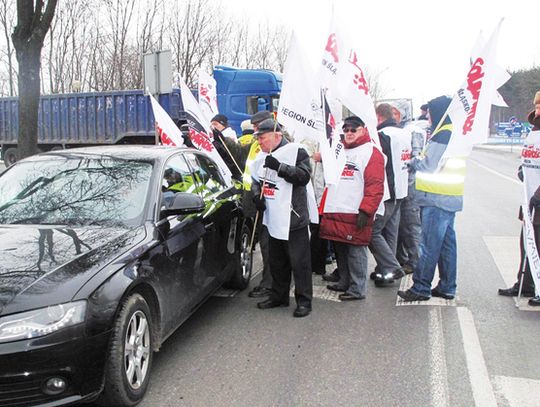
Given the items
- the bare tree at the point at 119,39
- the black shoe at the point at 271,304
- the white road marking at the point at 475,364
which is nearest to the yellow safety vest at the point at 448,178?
the white road marking at the point at 475,364

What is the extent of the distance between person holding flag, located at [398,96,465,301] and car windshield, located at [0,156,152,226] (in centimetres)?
265

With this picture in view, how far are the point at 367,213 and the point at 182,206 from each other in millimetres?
2034

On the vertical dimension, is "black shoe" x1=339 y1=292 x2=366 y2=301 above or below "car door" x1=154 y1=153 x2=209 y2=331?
below

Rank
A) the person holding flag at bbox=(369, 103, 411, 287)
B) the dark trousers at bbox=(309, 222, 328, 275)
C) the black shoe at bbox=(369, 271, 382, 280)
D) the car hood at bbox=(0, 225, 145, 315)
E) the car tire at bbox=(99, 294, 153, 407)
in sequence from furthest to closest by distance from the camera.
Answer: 1. the dark trousers at bbox=(309, 222, 328, 275)
2. the black shoe at bbox=(369, 271, 382, 280)
3. the person holding flag at bbox=(369, 103, 411, 287)
4. the car tire at bbox=(99, 294, 153, 407)
5. the car hood at bbox=(0, 225, 145, 315)

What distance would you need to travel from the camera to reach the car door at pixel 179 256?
3.63m

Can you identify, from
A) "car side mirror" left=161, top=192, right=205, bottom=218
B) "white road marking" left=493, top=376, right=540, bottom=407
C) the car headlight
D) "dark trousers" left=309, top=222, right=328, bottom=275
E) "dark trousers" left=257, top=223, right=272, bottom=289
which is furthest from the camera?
"dark trousers" left=309, top=222, right=328, bottom=275

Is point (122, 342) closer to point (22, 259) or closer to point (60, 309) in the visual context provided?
point (60, 309)

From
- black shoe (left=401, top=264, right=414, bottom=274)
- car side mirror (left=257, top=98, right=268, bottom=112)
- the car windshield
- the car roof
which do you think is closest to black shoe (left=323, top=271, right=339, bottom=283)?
black shoe (left=401, top=264, right=414, bottom=274)

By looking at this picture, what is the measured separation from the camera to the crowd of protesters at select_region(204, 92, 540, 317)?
485cm

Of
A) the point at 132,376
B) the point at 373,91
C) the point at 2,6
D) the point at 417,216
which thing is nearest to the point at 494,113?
the point at 373,91

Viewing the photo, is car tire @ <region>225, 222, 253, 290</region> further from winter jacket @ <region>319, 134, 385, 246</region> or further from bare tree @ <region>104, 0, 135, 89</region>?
bare tree @ <region>104, 0, 135, 89</region>

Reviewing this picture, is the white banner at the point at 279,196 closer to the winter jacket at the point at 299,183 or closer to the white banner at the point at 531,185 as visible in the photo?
the winter jacket at the point at 299,183

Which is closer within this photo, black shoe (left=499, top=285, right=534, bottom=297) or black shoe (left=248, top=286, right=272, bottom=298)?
black shoe (left=499, top=285, right=534, bottom=297)

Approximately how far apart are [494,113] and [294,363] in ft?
245
